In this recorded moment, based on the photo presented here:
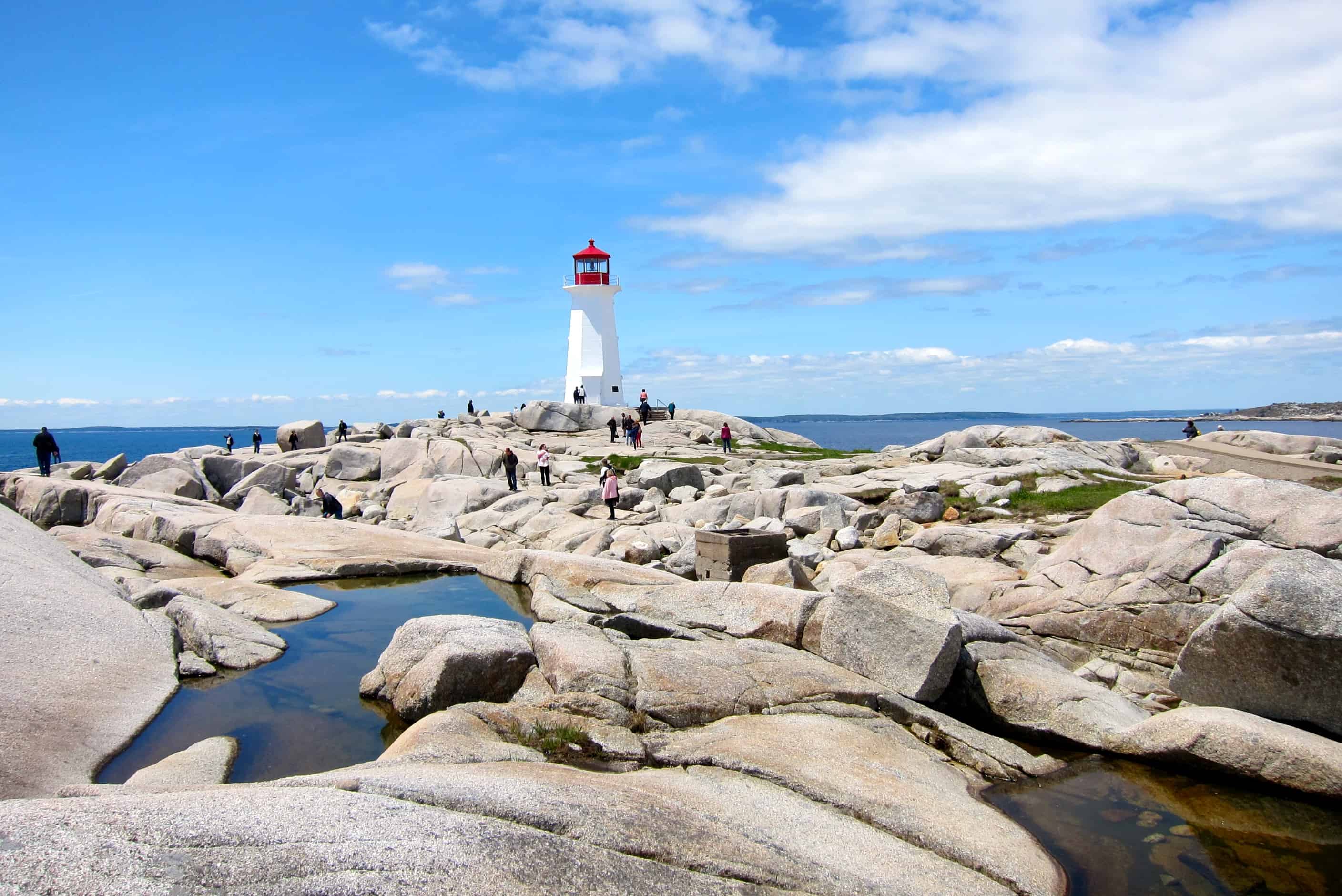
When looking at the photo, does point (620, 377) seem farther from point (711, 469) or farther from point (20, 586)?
point (20, 586)

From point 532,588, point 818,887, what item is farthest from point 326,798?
point 532,588

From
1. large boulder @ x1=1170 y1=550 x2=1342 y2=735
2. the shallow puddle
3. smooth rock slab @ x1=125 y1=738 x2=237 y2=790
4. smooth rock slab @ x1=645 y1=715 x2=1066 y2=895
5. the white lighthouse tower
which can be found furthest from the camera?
the white lighthouse tower

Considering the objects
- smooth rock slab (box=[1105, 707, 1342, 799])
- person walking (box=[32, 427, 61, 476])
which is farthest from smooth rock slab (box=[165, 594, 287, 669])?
person walking (box=[32, 427, 61, 476])

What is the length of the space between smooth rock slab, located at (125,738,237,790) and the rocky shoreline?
0.06m

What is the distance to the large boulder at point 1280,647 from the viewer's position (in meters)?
9.85

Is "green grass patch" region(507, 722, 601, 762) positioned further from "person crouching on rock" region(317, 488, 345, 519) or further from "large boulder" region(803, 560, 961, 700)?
"person crouching on rock" region(317, 488, 345, 519)

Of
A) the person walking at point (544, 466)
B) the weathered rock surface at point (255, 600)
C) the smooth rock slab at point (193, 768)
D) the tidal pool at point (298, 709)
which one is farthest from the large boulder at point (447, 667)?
the person walking at point (544, 466)

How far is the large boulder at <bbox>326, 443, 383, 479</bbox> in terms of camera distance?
132 ft

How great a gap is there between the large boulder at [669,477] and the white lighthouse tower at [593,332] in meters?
25.7

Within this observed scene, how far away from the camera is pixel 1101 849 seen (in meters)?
7.86

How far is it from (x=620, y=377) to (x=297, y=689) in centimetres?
4867

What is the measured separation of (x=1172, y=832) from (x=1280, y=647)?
318cm

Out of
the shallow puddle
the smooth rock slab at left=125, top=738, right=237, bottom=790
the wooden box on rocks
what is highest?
the wooden box on rocks

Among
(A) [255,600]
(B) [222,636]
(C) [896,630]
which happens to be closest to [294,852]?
(C) [896,630]
